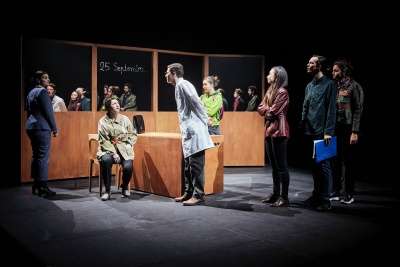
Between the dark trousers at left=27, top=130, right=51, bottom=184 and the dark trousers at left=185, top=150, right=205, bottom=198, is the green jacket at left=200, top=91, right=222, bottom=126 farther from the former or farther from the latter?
the dark trousers at left=27, top=130, right=51, bottom=184

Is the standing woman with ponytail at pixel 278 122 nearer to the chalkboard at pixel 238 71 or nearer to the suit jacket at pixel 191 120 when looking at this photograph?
the suit jacket at pixel 191 120

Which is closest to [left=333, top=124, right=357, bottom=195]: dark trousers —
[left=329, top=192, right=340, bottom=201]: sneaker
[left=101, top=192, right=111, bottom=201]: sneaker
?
[left=329, top=192, right=340, bottom=201]: sneaker

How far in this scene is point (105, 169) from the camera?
5.48m

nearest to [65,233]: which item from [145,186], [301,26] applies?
[145,186]

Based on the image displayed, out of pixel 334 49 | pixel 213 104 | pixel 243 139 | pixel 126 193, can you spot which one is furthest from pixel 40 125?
pixel 334 49

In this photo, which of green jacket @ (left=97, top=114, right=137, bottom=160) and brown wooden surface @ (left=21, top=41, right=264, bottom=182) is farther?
brown wooden surface @ (left=21, top=41, right=264, bottom=182)

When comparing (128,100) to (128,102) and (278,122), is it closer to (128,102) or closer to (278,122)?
(128,102)

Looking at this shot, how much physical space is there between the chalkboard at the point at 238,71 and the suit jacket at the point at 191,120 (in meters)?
3.79

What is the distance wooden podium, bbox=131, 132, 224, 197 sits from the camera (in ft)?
18.1

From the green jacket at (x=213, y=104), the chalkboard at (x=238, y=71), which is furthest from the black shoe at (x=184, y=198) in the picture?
the chalkboard at (x=238, y=71)

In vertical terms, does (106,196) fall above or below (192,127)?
below

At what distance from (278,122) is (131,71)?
156 inches

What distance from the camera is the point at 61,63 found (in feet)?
24.0

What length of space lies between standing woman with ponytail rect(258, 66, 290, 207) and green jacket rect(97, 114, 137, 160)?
1711mm
